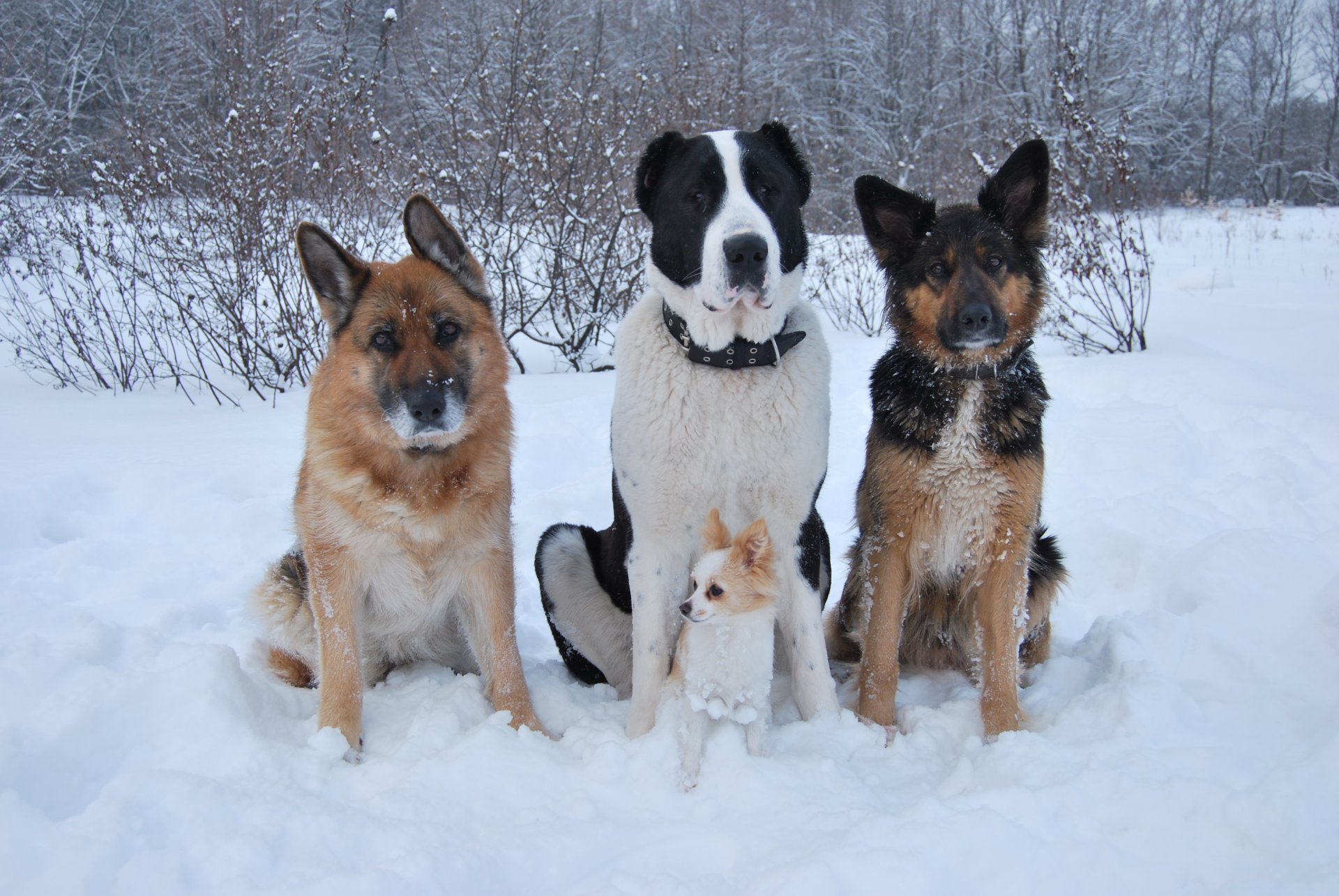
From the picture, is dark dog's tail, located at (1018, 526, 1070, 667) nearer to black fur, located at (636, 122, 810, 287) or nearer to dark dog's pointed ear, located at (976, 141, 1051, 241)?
dark dog's pointed ear, located at (976, 141, 1051, 241)

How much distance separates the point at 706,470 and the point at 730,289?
24.5 inches

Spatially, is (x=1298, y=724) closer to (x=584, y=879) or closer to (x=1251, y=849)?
(x=1251, y=849)

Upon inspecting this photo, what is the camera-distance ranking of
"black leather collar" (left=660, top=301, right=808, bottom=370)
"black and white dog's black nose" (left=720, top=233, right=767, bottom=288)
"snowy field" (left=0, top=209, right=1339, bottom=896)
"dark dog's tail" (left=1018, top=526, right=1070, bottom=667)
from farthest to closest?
"dark dog's tail" (left=1018, top=526, right=1070, bottom=667) < "black leather collar" (left=660, top=301, right=808, bottom=370) < "black and white dog's black nose" (left=720, top=233, right=767, bottom=288) < "snowy field" (left=0, top=209, right=1339, bottom=896)

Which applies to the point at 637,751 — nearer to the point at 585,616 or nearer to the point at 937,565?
the point at 585,616

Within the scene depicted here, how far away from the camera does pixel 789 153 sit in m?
3.11

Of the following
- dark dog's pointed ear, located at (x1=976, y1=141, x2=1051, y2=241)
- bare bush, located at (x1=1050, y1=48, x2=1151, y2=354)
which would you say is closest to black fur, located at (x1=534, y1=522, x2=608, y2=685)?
dark dog's pointed ear, located at (x1=976, y1=141, x2=1051, y2=241)

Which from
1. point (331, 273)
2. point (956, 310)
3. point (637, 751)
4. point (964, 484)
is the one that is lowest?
point (637, 751)

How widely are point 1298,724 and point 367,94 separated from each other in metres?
7.84

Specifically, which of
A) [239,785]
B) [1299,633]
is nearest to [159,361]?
[239,785]

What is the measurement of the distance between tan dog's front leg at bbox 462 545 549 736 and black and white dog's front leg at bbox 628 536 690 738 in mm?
370

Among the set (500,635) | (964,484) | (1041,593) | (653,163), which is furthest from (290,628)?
(1041,593)

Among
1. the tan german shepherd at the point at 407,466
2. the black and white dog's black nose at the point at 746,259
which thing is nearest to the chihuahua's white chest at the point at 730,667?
the tan german shepherd at the point at 407,466

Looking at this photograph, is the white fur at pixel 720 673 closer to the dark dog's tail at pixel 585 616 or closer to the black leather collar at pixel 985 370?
the dark dog's tail at pixel 585 616

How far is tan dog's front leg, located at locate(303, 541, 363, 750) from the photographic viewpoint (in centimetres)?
278
